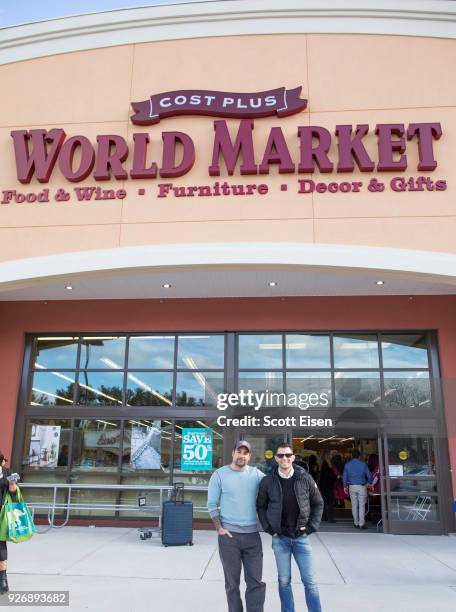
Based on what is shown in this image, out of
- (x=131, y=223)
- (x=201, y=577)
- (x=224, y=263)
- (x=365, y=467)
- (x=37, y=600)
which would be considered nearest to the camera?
(x=37, y=600)

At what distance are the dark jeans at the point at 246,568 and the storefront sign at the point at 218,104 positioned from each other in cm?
853

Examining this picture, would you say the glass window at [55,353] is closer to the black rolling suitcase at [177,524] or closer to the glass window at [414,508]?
the black rolling suitcase at [177,524]

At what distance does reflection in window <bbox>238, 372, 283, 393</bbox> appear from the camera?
39.0 feet

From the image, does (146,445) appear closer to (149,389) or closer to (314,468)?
(149,389)

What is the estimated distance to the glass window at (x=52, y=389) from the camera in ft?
40.4

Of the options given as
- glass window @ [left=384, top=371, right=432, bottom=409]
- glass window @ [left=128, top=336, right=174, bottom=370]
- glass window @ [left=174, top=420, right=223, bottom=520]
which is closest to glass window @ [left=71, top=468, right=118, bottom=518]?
glass window @ [left=174, top=420, right=223, bottom=520]

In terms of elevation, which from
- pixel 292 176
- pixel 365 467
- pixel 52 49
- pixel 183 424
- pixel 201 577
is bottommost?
pixel 201 577

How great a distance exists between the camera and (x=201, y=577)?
6980 millimetres

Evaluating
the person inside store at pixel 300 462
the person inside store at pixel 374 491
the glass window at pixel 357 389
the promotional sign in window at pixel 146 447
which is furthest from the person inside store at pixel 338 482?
the promotional sign in window at pixel 146 447

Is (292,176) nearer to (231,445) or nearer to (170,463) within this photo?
(231,445)

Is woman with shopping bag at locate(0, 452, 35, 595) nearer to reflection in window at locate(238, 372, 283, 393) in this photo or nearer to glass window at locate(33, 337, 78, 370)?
reflection in window at locate(238, 372, 283, 393)

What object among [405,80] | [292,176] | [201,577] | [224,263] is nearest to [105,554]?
[201,577]

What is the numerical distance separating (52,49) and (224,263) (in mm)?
6740

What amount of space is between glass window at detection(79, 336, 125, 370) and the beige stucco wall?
112 inches
